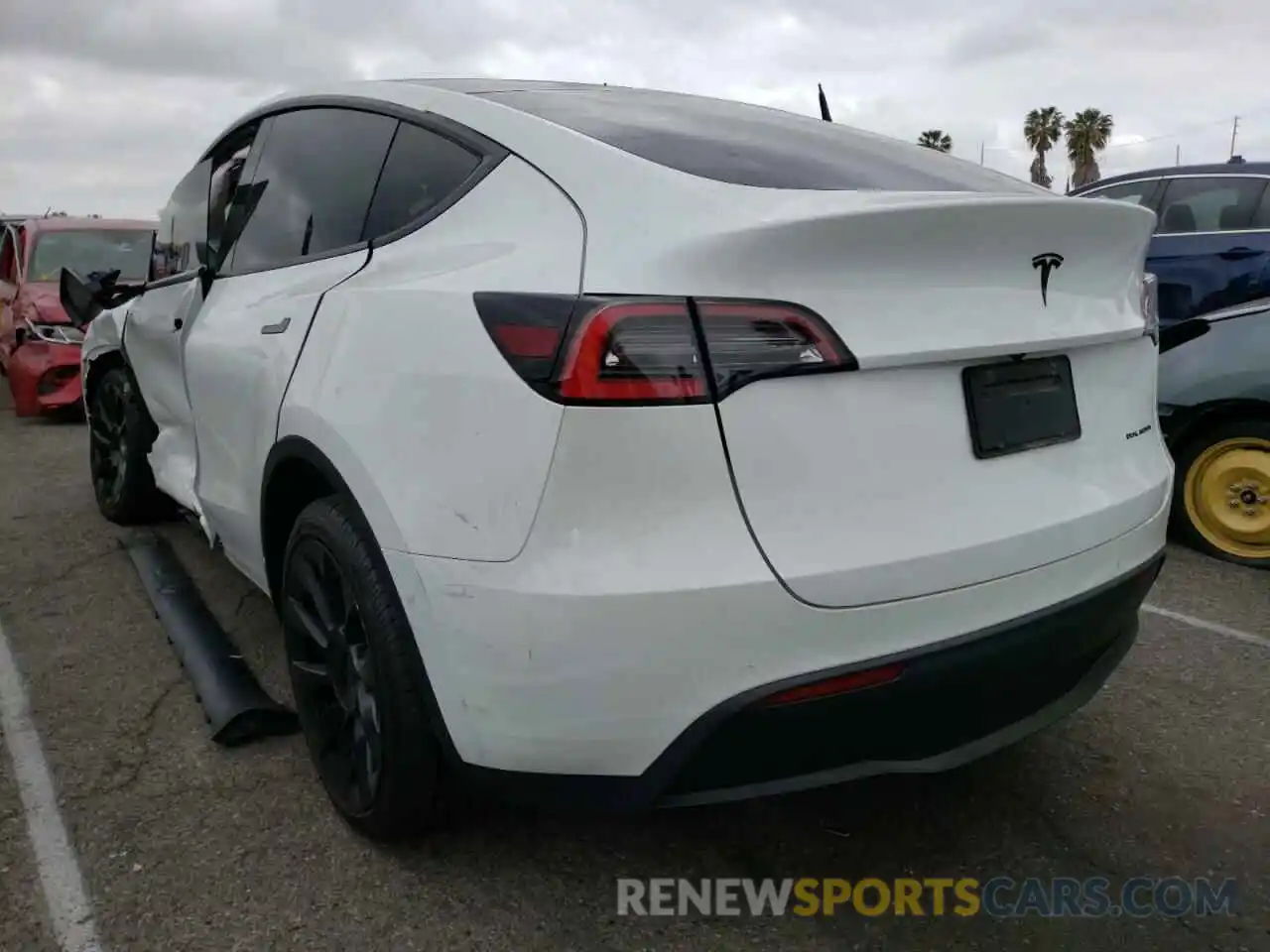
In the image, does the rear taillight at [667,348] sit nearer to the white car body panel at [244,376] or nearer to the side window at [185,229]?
the white car body panel at [244,376]

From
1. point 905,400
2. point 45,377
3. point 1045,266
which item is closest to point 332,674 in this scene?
point 905,400

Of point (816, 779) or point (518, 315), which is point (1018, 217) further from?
point (816, 779)

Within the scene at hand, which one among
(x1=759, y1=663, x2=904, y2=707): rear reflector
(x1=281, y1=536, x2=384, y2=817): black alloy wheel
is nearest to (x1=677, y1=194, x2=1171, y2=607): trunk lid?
(x1=759, y1=663, x2=904, y2=707): rear reflector

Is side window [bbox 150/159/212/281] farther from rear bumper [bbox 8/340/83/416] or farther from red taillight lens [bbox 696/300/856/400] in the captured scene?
rear bumper [bbox 8/340/83/416]

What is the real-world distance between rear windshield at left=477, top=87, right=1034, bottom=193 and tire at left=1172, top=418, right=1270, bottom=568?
2.37 metres

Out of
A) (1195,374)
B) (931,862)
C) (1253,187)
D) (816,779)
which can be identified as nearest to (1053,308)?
(816,779)

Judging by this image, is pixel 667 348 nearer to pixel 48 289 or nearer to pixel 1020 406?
pixel 1020 406

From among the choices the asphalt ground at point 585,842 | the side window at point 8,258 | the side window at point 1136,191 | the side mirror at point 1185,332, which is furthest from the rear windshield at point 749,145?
the side window at point 8,258

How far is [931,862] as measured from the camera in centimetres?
230

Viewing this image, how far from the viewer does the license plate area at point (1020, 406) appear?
1.89 m

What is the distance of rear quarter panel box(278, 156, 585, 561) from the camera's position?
1.75 m

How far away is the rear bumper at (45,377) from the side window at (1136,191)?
703 cm

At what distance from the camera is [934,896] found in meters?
2.19

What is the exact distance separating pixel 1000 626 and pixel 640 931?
900mm
